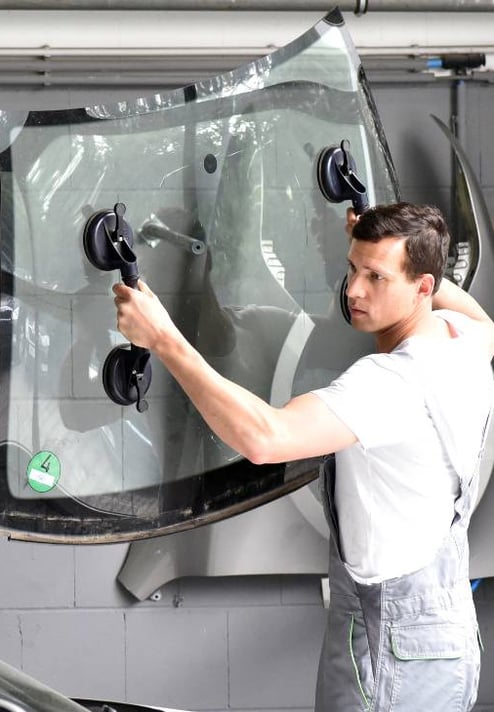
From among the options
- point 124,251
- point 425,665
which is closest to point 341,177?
point 124,251

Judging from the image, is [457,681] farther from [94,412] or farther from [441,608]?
[94,412]

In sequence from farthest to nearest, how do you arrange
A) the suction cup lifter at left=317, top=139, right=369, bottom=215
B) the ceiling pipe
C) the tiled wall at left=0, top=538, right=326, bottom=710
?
1. the tiled wall at left=0, top=538, right=326, bottom=710
2. the ceiling pipe
3. the suction cup lifter at left=317, top=139, right=369, bottom=215

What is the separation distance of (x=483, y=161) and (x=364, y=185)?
211 cm

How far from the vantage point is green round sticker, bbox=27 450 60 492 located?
6.17 feet

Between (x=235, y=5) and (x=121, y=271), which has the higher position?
(x=235, y=5)

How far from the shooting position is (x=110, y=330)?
1927 millimetres

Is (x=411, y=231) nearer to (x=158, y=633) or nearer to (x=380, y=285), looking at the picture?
(x=380, y=285)

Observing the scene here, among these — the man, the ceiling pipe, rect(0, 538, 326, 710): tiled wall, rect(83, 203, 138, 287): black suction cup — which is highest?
the ceiling pipe

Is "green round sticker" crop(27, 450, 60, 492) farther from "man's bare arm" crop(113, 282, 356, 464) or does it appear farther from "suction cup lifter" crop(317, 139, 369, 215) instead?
"suction cup lifter" crop(317, 139, 369, 215)

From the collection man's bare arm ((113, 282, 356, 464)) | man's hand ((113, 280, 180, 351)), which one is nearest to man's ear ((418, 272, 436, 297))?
man's bare arm ((113, 282, 356, 464))

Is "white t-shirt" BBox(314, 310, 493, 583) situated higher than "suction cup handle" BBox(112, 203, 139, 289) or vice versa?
"suction cup handle" BBox(112, 203, 139, 289)

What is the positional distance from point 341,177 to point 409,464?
1.92 feet

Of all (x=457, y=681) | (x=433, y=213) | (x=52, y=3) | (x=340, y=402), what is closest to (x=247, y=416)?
(x=340, y=402)

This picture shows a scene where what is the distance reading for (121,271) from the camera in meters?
1.77
